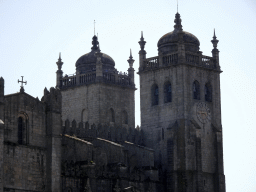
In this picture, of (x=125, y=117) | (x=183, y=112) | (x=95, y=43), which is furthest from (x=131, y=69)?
(x=183, y=112)

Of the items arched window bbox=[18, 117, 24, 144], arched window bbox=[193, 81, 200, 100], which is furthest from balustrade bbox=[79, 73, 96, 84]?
arched window bbox=[18, 117, 24, 144]

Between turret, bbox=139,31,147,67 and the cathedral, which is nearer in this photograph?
the cathedral

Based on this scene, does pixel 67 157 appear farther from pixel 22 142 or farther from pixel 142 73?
pixel 142 73

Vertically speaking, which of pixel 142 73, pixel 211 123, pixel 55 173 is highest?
pixel 142 73

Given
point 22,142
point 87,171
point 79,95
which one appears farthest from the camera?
point 79,95

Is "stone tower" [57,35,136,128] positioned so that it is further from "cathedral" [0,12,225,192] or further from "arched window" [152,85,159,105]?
"arched window" [152,85,159,105]

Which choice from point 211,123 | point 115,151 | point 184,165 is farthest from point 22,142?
point 211,123

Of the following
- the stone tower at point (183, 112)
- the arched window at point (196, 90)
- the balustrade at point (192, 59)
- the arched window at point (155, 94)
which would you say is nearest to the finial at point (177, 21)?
the stone tower at point (183, 112)

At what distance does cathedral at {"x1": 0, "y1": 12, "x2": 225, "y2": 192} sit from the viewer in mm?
72375

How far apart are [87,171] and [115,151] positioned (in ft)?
26.5

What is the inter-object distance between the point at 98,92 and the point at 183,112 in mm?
11763

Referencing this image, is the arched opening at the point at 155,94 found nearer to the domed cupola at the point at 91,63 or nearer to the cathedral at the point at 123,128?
the cathedral at the point at 123,128

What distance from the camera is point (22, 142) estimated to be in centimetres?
7175

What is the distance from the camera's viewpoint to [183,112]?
293ft
